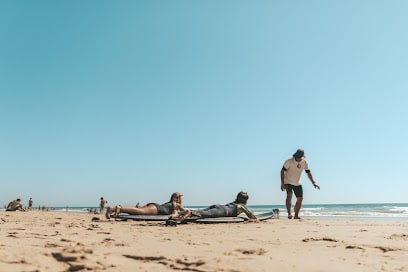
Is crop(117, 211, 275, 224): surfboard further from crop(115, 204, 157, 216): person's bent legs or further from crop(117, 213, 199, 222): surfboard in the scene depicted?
crop(115, 204, 157, 216): person's bent legs

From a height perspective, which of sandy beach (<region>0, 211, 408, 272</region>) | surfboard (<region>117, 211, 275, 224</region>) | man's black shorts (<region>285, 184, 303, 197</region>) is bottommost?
sandy beach (<region>0, 211, 408, 272</region>)

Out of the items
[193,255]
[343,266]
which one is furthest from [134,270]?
[343,266]

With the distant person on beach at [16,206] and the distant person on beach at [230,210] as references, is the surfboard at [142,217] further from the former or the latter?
the distant person on beach at [16,206]

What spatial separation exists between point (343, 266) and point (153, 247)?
1831 millimetres

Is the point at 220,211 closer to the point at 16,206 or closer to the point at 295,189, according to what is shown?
the point at 295,189

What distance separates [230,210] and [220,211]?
11.7 inches

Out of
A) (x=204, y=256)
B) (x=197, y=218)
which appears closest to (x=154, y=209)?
(x=197, y=218)

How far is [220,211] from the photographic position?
298 inches

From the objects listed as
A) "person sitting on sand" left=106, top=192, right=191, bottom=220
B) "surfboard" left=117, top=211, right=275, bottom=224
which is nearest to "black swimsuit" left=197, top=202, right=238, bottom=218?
Result: "surfboard" left=117, top=211, right=275, bottom=224

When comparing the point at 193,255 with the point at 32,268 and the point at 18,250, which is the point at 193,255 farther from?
the point at 18,250

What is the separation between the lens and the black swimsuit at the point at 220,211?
7277 mm

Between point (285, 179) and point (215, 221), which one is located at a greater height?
point (285, 179)

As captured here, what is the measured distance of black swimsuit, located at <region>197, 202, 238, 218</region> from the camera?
287 inches

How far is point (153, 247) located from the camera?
11.8ft
